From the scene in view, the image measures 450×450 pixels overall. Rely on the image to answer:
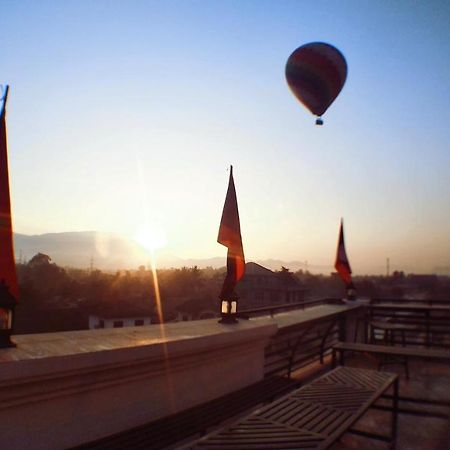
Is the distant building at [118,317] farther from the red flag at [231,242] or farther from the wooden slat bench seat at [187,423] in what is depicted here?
the wooden slat bench seat at [187,423]

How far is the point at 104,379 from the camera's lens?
2613 millimetres

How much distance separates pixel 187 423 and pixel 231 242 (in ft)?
7.46

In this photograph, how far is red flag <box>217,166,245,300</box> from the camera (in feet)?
15.5

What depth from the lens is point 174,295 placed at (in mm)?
9320

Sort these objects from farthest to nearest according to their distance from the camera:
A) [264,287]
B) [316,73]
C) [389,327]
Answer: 1. [316,73]
2. [389,327]
3. [264,287]

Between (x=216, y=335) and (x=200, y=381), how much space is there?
423 millimetres

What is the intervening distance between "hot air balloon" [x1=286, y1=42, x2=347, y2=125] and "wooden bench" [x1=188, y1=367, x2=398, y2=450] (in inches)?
278

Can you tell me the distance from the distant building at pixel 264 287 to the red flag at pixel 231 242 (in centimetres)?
20

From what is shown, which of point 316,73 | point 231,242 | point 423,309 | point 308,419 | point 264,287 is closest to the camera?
point 308,419

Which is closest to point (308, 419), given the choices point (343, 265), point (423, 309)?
point (423, 309)

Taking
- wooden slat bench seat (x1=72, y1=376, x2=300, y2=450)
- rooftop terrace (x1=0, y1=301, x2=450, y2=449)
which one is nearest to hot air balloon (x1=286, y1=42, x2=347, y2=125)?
rooftop terrace (x1=0, y1=301, x2=450, y2=449)

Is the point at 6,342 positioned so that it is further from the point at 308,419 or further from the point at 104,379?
the point at 308,419

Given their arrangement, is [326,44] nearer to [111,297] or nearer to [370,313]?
[370,313]

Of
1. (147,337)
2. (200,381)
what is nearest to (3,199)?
(147,337)
